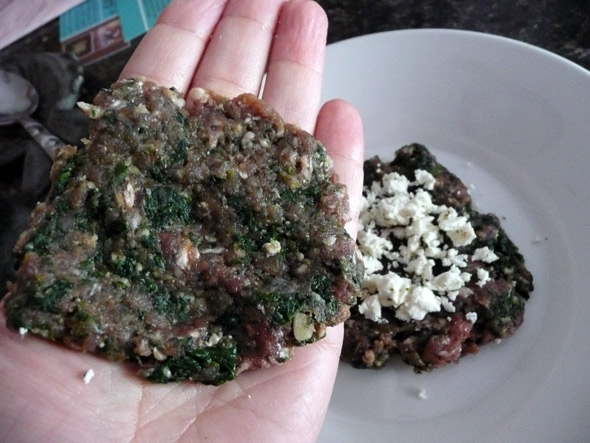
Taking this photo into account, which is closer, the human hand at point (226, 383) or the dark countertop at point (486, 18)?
the human hand at point (226, 383)

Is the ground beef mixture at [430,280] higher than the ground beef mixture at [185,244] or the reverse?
the reverse

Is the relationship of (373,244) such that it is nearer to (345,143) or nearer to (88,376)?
(345,143)

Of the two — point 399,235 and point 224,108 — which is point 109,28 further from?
point 399,235

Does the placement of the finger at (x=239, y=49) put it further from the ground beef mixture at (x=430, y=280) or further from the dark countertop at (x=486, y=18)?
the dark countertop at (x=486, y=18)

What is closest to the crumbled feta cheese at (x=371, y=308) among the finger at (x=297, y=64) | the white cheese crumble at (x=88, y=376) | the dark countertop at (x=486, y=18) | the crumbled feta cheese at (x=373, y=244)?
the crumbled feta cheese at (x=373, y=244)

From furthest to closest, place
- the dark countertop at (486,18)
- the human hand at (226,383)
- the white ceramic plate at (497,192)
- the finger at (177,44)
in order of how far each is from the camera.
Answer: the dark countertop at (486,18) → the finger at (177,44) → the white ceramic plate at (497,192) → the human hand at (226,383)

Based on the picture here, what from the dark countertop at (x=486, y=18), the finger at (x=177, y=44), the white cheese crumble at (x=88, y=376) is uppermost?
the finger at (x=177, y=44)

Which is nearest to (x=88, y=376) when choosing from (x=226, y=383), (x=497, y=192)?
(x=226, y=383)
